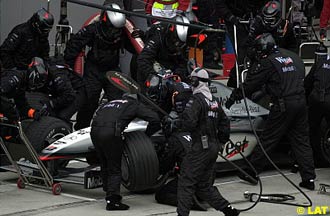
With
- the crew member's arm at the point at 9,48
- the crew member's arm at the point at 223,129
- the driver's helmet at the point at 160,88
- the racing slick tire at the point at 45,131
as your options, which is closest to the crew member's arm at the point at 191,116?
the crew member's arm at the point at 223,129

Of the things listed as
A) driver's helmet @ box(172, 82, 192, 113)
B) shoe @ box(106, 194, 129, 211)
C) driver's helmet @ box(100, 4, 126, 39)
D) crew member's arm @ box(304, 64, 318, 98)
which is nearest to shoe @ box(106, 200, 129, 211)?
shoe @ box(106, 194, 129, 211)

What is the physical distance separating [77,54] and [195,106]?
3.92 meters

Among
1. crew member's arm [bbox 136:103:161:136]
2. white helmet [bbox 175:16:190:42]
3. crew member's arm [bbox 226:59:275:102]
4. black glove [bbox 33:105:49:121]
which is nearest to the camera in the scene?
crew member's arm [bbox 136:103:161:136]

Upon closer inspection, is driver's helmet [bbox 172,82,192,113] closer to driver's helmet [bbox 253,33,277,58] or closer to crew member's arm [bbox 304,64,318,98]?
driver's helmet [bbox 253,33,277,58]

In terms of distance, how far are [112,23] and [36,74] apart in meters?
1.44

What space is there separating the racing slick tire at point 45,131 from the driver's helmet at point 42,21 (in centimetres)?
145

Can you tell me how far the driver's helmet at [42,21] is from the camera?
12.2 m

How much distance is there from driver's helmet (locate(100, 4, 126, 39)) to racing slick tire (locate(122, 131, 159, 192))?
7.42 feet

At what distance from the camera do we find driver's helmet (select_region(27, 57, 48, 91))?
449 inches

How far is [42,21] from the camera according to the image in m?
12.2

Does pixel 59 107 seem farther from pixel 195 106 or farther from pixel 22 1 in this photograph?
pixel 22 1

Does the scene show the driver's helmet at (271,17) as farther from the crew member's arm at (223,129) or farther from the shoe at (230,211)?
the shoe at (230,211)

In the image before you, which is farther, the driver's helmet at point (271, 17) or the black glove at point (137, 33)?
the driver's helmet at point (271, 17)

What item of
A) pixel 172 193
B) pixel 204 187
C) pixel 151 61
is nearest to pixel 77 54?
pixel 151 61
